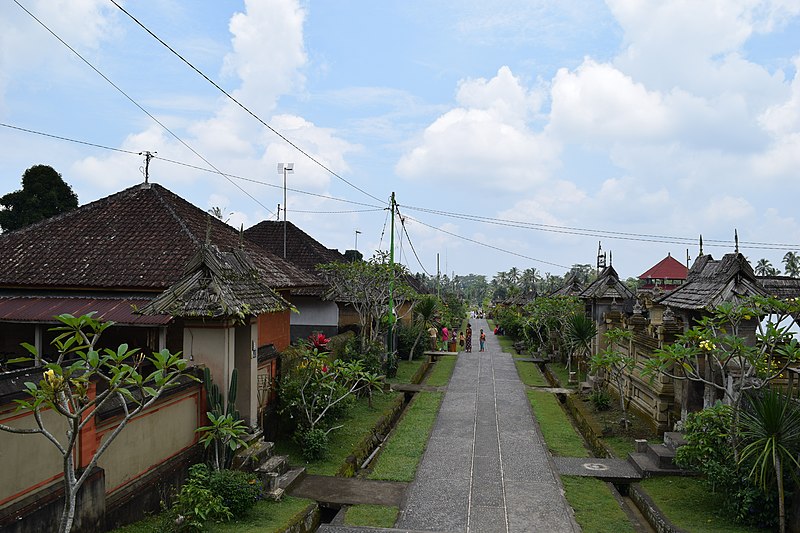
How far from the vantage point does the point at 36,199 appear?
90.1 feet

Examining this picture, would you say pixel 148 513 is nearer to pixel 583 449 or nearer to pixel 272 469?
Answer: pixel 272 469

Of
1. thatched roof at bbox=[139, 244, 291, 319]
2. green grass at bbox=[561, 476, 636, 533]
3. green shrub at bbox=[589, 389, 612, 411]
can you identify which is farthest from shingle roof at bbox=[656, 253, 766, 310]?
thatched roof at bbox=[139, 244, 291, 319]

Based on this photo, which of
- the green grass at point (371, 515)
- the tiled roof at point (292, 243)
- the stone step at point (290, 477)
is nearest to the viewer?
the green grass at point (371, 515)

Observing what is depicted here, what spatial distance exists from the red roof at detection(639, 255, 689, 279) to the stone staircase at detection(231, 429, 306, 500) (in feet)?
162

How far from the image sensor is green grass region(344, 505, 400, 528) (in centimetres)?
791

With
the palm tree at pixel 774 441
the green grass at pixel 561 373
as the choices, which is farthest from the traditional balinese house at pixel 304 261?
the palm tree at pixel 774 441

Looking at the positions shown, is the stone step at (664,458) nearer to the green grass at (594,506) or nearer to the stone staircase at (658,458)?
the stone staircase at (658,458)

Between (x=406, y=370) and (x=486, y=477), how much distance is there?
13330mm

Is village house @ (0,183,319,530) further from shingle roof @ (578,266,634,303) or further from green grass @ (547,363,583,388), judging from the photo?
green grass @ (547,363,583,388)

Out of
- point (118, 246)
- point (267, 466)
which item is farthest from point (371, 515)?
point (118, 246)

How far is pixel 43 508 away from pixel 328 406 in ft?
18.8

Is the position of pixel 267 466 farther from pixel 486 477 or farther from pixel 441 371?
pixel 441 371

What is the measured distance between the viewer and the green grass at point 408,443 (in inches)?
404

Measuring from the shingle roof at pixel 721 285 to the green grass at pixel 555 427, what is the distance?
352 centimetres
